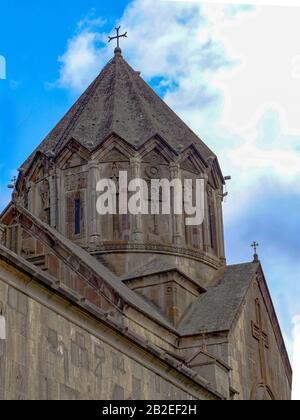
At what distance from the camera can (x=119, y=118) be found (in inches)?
1320

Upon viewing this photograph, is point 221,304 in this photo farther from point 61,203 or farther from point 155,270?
point 61,203

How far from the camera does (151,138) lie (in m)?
32.6

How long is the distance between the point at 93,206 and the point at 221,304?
4.90 m

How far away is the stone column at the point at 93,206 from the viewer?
31.3m

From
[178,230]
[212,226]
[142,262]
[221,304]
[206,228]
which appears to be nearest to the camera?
[221,304]

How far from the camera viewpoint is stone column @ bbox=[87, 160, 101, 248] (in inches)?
1234

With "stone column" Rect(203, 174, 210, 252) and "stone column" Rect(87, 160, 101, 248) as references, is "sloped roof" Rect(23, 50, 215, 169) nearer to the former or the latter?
"stone column" Rect(87, 160, 101, 248)

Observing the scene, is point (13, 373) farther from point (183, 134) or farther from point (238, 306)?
point (183, 134)

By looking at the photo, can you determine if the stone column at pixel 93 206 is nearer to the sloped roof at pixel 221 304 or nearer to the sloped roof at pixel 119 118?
the sloped roof at pixel 119 118

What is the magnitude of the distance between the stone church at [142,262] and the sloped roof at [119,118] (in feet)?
0.15

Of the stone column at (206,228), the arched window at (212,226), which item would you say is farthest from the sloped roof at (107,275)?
the arched window at (212,226)

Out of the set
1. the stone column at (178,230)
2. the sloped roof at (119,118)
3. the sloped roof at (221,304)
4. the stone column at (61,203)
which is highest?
the sloped roof at (119,118)

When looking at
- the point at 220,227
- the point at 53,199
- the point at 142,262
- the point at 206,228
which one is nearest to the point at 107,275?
the point at 142,262

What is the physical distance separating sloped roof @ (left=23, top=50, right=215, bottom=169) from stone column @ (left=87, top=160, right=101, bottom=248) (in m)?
0.65
